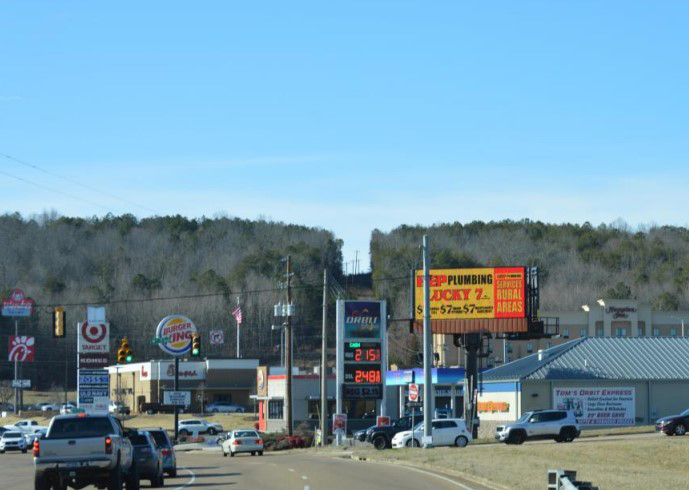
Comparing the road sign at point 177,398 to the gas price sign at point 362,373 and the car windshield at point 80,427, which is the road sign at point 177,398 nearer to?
the gas price sign at point 362,373

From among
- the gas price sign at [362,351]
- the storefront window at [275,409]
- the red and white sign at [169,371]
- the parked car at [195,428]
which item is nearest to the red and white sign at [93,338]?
the gas price sign at [362,351]

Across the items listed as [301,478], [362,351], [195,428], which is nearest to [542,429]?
[362,351]

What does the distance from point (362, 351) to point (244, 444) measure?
15.3 metres

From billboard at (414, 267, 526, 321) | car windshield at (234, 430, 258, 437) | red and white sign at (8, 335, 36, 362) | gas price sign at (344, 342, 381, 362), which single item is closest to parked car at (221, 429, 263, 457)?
car windshield at (234, 430, 258, 437)

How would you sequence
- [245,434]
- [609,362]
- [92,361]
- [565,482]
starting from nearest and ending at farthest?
[565,482] < [245,434] < [92,361] < [609,362]

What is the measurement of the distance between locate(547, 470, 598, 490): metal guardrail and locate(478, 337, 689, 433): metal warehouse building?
144ft

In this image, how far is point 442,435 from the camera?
54.1 meters

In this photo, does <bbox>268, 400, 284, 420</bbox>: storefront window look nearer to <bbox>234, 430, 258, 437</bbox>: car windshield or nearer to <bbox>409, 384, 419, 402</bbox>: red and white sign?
<bbox>234, 430, 258, 437</bbox>: car windshield

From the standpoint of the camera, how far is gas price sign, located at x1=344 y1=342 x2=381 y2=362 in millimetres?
72125

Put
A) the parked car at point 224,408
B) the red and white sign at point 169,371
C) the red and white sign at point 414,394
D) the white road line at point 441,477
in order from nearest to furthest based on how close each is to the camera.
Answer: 1. the white road line at point 441,477
2. the red and white sign at point 414,394
3. the red and white sign at point 169,371
4. the parked car at point 224,408

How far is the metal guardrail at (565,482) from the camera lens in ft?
65.6

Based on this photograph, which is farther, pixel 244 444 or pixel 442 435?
pixel 244 444

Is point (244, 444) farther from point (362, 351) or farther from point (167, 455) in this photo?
point (167, 455)

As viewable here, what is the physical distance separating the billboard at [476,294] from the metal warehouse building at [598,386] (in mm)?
3764
